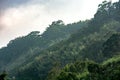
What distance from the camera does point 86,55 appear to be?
8931cm

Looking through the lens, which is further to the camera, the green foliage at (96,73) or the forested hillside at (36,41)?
the forested hillside at (36,41)

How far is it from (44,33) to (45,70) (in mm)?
64568

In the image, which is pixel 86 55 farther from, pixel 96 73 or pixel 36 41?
pixel 36 41

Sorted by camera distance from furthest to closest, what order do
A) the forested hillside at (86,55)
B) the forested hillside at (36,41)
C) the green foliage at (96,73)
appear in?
the forested hillside at (36,41) → the forested hillside at (86,55) → the green foliage at (96,73)

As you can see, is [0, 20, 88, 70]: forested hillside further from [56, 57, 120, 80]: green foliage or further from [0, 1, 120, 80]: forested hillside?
[56, 57, 120, 80]: green foliage

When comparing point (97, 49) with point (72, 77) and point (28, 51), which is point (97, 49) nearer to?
point (72, 77)

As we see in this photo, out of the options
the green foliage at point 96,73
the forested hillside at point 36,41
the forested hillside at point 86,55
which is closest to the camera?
the green foliage at point 96,73

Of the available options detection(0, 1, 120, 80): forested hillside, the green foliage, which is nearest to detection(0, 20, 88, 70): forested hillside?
detection(0, 1, 120, 80): forested hillside

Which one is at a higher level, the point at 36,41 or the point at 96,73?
the point at 36,41

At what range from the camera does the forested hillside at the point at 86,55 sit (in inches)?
2146

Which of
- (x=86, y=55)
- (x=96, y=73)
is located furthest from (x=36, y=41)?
(x=96, y=73)

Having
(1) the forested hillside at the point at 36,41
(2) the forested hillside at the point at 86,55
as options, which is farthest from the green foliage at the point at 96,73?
(1) the forested hillside at the point at 36,41

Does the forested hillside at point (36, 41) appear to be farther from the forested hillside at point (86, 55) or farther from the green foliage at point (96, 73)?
the green foliage at point (96, 73)

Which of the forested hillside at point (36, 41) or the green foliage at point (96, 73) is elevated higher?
the forested hillside at point (36, 41)
